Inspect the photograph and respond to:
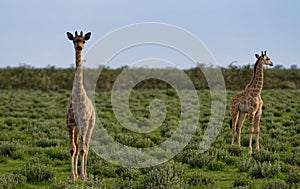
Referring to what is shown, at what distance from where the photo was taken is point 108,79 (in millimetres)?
51594

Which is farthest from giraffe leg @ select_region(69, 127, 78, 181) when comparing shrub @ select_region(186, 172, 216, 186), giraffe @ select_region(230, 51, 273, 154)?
giraffe @ select_region(230, 51, 273, 154)

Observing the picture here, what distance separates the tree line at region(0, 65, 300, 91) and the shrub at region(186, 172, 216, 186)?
38751 millimetres

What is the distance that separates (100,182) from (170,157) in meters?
3.72

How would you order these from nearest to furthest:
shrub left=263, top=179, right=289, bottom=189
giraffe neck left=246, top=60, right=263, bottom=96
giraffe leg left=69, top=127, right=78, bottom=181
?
shrub left=263, top=179, right=289, bottom=189
giraffe leg left=69, top=127, right=78, bottom=181
giraffe neck left=246, top=60, right=263, bottom=96

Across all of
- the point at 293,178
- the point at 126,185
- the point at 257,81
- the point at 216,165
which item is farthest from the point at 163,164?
the point at 257,81

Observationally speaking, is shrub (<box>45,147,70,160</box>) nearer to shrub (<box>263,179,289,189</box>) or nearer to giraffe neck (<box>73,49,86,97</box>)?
giraffe neck (<box>73,49,86,97</box>)

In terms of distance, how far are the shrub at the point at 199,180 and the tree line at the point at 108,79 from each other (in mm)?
38751

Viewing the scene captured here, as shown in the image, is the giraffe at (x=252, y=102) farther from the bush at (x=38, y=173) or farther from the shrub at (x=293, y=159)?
the bush at (x=38, y=173)

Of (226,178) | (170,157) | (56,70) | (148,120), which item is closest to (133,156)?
(170,157)

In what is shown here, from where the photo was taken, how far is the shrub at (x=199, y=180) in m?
8.85

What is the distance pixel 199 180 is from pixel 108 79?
4313cm

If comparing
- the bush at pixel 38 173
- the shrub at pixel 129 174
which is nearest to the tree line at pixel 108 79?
the shrub at pixel 129 174

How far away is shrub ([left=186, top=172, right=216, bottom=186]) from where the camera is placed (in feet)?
29.0

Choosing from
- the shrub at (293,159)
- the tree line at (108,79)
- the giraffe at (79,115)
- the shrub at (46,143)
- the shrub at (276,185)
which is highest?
the tree line at (108,79)
